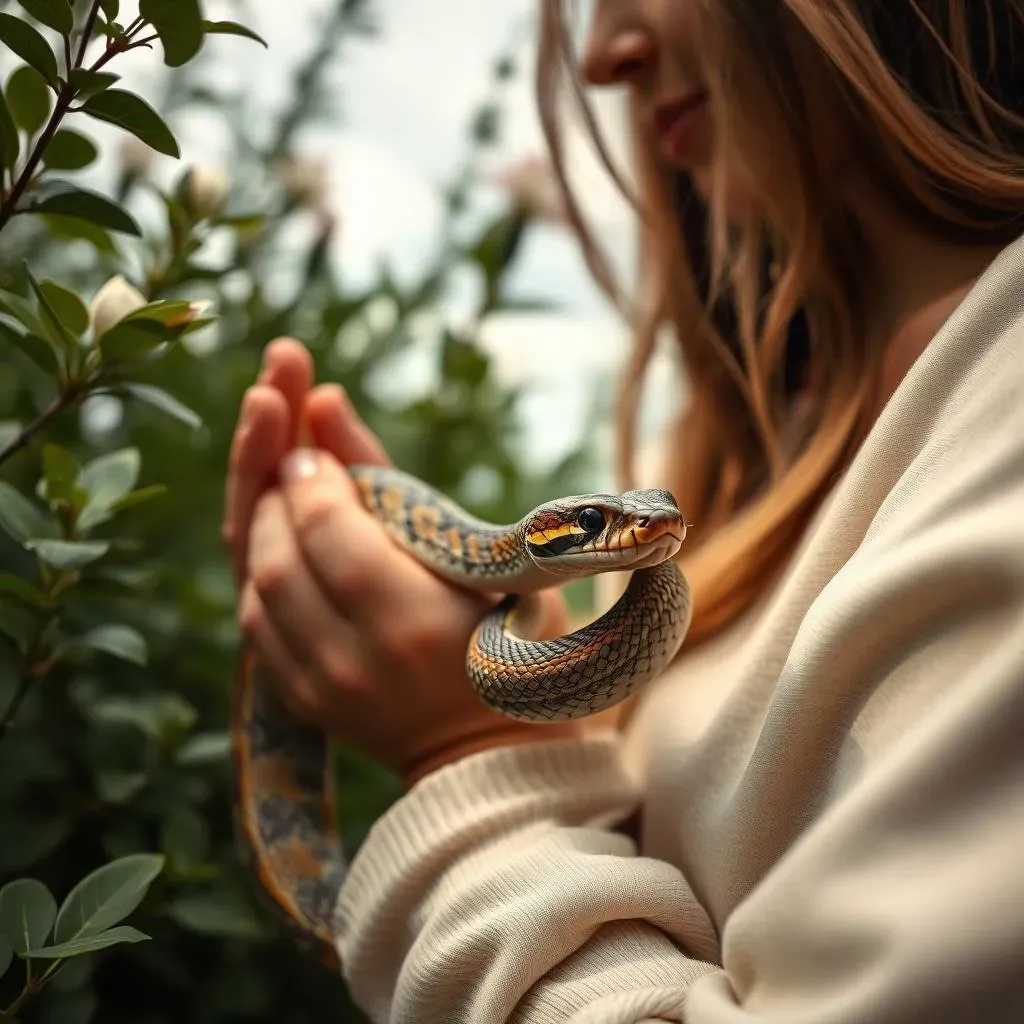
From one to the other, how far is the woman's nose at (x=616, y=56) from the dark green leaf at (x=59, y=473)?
0.49 meters

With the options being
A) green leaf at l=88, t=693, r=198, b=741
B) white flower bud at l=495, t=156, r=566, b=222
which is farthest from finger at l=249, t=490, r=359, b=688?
white flower bud at l=495, t=156, r=566, b=222

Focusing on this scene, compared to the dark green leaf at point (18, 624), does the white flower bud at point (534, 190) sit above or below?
above

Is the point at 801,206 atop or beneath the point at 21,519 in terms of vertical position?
atop

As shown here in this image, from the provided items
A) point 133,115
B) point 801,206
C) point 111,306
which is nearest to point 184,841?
point 111,306

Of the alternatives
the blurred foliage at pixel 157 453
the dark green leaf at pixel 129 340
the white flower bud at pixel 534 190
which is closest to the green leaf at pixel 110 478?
the blurred foliage at pixel 157 453

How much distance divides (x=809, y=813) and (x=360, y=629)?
1.06ft

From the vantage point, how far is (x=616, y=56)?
736 mm

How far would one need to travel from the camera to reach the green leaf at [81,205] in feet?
1.69

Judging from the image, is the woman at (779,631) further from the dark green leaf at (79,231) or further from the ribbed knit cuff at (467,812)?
the dark green leaf at (79,231)

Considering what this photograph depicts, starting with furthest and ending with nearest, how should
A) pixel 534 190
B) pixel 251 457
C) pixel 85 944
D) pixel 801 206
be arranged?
pixel 534 190, pixel 251 457, pixel 801 206, pixel 85 944

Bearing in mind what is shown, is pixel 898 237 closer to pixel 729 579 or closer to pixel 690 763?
pixel 729 579

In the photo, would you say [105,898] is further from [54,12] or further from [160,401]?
[54,12]

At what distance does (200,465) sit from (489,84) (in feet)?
2.07

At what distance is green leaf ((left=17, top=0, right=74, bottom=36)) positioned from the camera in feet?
Result: 1.48
